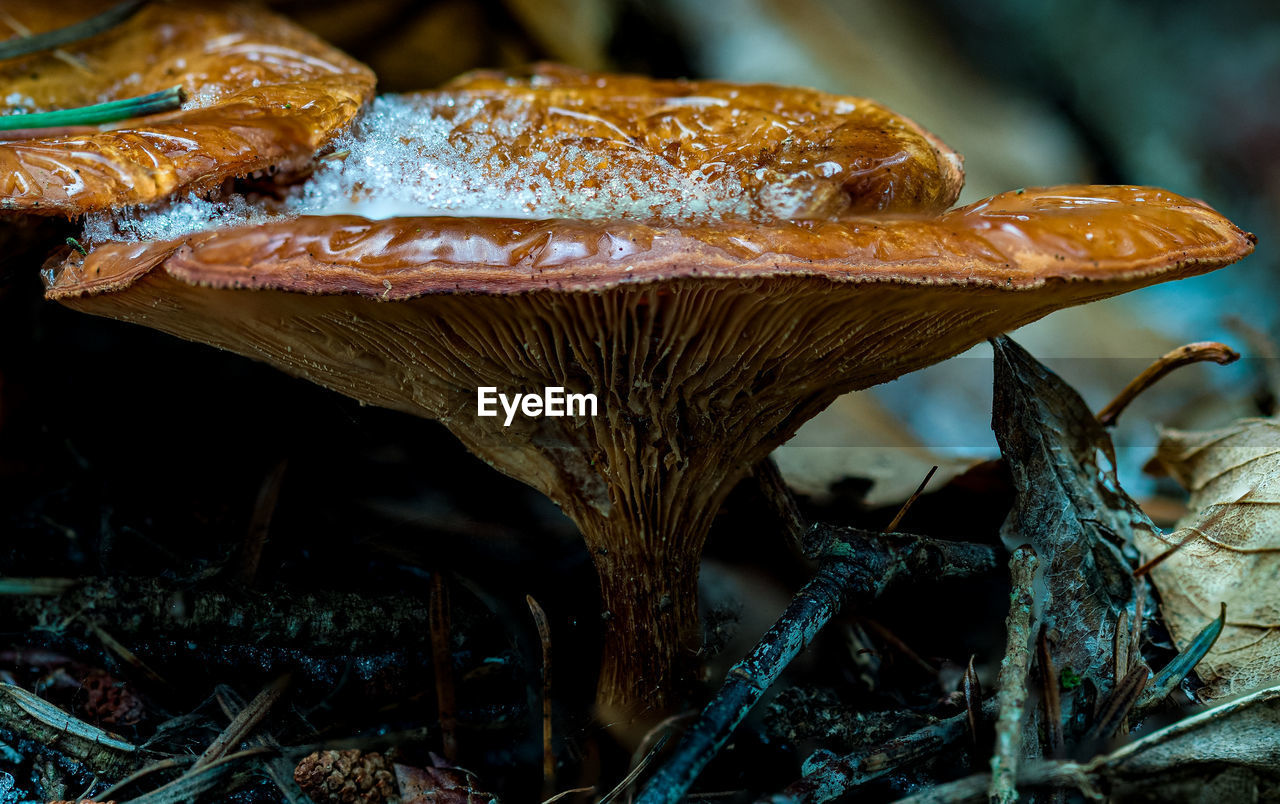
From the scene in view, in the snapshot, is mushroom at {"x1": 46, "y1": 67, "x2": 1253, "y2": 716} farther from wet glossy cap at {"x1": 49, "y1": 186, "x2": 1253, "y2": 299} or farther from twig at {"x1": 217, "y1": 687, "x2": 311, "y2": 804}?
twig at {"x1": 217, "y1": 687, "x2": 311, "y2": 804}

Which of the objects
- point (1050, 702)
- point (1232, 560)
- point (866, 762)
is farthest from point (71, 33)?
point (1232, 560)

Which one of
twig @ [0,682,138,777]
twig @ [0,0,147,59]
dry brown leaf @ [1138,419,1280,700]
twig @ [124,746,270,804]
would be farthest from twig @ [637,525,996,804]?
twig @ [0,0,147,59]

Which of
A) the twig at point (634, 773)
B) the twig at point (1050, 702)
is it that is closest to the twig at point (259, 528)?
the twig at point (634, 773)

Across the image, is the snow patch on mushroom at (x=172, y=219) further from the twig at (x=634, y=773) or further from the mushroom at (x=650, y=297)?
the twig at (x=634, y=773)

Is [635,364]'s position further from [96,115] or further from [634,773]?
[96,115]

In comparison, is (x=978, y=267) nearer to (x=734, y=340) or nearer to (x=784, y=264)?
(x=784, y=264)
